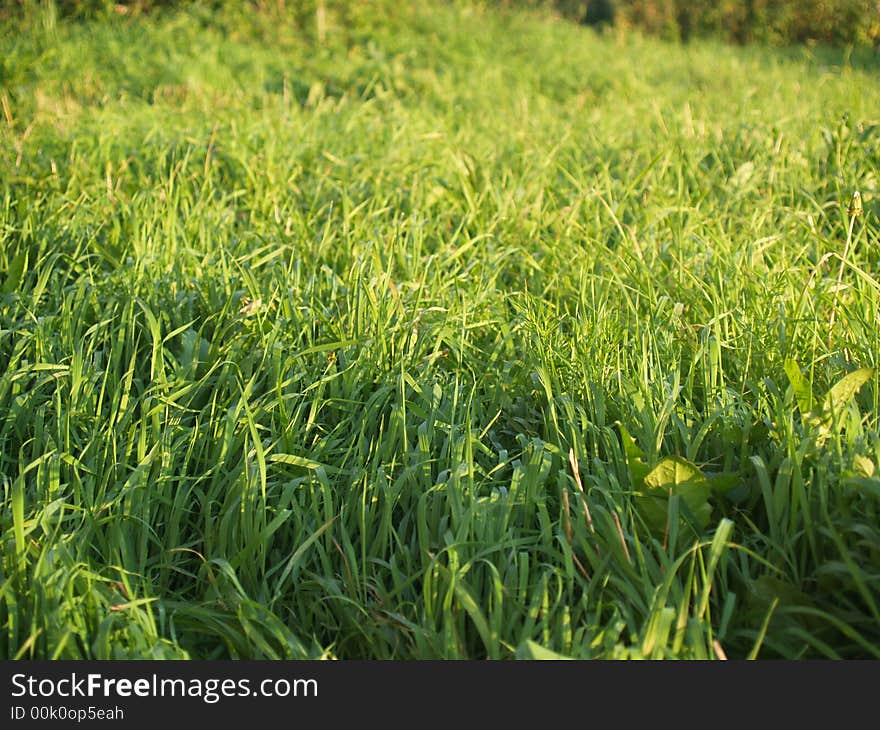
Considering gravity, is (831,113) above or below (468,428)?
above

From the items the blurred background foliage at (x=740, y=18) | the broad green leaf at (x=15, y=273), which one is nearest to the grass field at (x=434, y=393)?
the broad green leaf at (x=15, y=273)

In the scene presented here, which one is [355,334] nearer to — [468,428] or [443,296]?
[443,296]

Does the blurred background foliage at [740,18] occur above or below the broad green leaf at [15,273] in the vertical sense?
above

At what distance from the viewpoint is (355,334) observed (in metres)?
2.44

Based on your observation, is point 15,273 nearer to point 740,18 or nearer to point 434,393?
point 434,393

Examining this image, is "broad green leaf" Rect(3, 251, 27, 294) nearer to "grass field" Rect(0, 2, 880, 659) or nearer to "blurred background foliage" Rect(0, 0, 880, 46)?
"grass field" Rect(0, 2, 880, 659)

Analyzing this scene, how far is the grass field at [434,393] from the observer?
1629 mm

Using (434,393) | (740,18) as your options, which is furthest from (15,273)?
(740,18)

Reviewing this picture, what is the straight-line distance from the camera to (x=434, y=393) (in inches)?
86.7

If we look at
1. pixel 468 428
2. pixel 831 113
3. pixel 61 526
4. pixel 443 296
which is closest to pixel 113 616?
pixel 61 526

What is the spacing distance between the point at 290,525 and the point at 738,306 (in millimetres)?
1423

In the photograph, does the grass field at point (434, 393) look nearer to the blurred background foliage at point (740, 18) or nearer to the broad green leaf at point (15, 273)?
the broad green leaf at point (15, 273)

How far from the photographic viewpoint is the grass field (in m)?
1.63

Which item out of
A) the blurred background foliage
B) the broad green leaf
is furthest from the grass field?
the blurred background foliage
